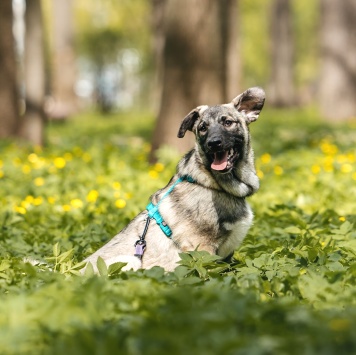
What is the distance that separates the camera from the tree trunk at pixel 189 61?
9406mm

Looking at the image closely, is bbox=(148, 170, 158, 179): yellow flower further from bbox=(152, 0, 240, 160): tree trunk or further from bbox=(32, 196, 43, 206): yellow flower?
bbox=(32, 196, 43, 206): yellow flower

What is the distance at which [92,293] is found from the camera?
320cm

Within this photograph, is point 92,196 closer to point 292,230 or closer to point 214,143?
point 292,230

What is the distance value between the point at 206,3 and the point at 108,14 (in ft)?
137

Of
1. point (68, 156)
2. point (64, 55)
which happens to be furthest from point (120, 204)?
point (64, 55)

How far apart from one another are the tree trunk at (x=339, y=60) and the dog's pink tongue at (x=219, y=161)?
491 inches

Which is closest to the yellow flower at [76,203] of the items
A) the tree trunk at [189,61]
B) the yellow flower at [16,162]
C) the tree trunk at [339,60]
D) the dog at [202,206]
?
the dog at [202,206]

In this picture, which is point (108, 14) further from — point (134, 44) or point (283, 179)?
point (283, 179)

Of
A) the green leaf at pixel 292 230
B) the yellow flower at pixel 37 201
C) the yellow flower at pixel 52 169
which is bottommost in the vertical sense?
the yellow flower at pixel 52 169

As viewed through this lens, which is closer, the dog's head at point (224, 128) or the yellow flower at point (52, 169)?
the dog's head at point (224, 128)

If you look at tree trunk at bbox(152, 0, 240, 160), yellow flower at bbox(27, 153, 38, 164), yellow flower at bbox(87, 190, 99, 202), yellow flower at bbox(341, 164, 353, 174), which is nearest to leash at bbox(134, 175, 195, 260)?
yellow flower at bbox(87, 190, 99, 202)

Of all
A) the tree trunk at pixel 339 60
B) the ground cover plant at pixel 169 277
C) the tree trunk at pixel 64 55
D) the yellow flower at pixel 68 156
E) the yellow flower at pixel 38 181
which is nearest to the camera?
the ground cover plant at pixel 169 277

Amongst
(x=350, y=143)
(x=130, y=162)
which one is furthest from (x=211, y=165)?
(x=350, y=143)

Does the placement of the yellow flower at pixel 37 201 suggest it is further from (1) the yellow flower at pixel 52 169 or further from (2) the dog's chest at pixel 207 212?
(2) the dog's chest at pixel 207 212
